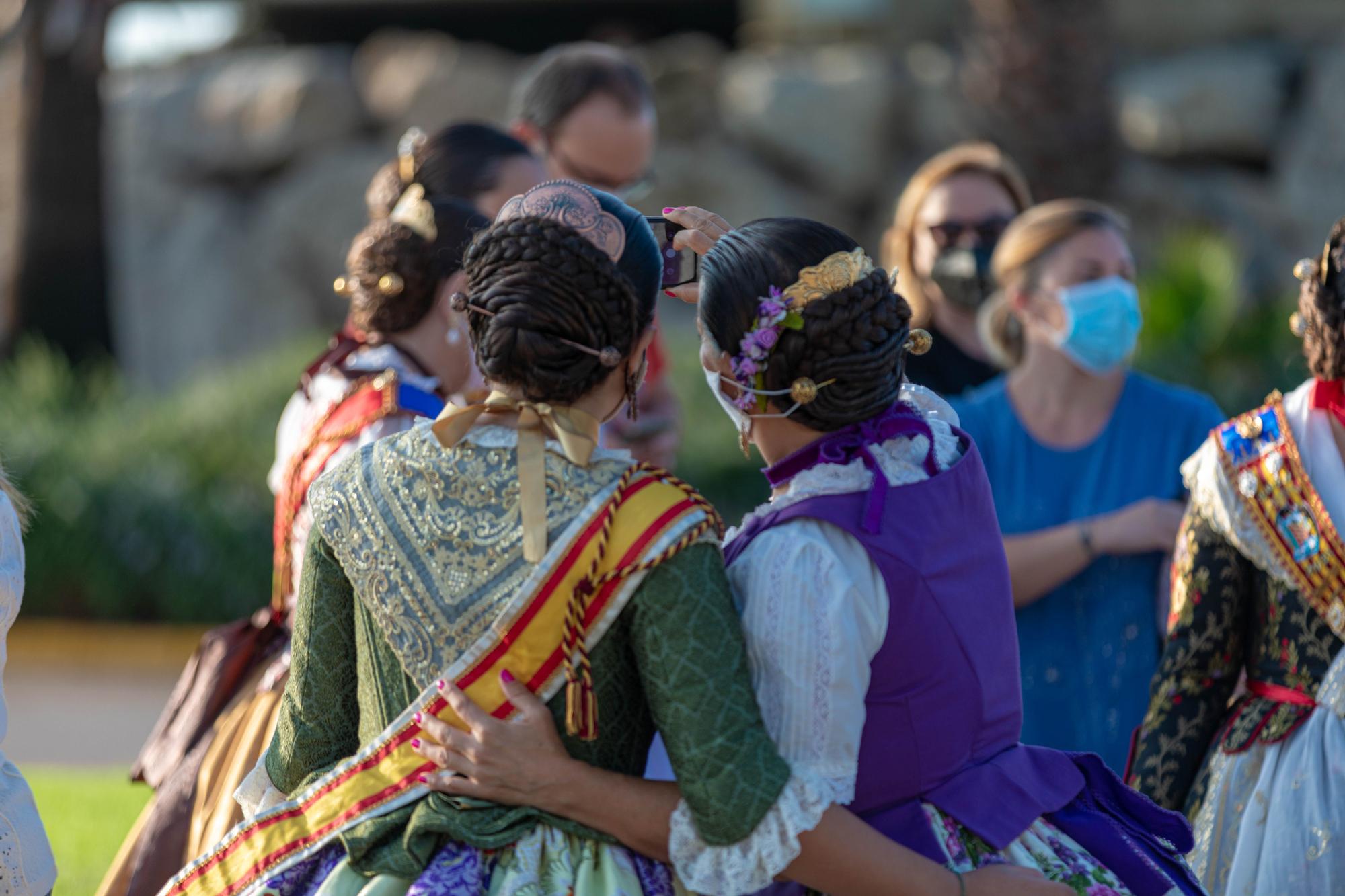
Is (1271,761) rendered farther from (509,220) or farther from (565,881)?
(509,220)

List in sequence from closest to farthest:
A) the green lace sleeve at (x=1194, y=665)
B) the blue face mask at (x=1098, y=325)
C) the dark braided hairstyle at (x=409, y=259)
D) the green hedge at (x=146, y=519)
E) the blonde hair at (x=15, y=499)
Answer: the blonde hair at (x=15, y=499), the green lace sleeve at (x=1194, y=665), the dark braided hairstyle at (x=409, y=259), the blue face mask at (x=1098, y=325), the green hedge at (x=146, y=519)

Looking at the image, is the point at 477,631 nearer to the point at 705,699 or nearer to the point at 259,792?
the point at 705,699

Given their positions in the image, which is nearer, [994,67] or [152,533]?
[152,533]

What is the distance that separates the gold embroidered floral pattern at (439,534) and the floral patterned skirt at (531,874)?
0.22 meters

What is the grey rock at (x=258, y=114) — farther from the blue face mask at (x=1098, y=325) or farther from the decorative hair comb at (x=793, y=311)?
the decorative hair comb at (x=793, y=311)

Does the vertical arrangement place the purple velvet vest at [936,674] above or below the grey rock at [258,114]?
above

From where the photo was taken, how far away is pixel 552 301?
73.6 inches

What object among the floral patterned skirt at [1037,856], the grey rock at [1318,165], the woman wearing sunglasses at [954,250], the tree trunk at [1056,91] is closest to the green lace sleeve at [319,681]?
the floral patterned skirt at [1037,856]

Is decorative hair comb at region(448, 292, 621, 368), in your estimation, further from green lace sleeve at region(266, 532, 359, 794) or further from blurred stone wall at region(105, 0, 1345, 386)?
blurred stone wall at region(105, 0, 1345, 386)

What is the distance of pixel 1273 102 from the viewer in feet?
39.8

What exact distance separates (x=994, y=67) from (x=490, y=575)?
941 centimetres

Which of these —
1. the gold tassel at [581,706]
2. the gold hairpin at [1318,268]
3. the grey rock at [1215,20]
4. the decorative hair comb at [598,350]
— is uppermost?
the decorative hair comb at [598,350]

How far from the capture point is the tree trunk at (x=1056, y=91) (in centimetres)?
1040

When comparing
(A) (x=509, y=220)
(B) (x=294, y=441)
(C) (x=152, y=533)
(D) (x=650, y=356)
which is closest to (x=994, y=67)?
(C) (x=152, y=533)
